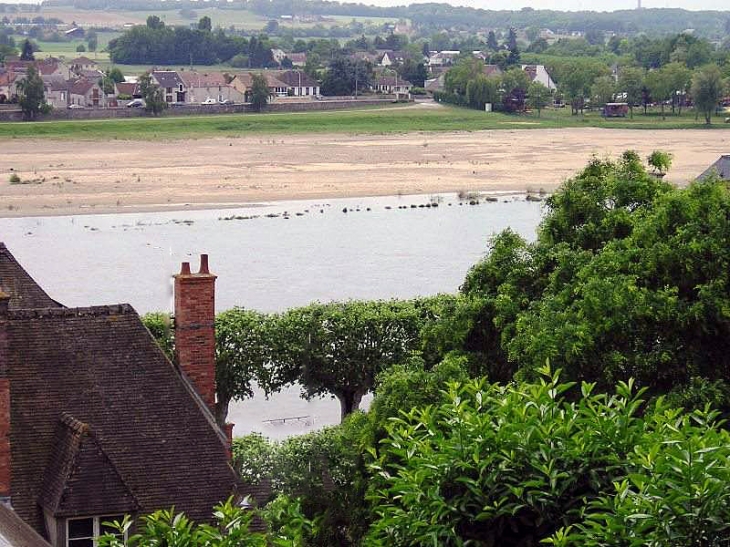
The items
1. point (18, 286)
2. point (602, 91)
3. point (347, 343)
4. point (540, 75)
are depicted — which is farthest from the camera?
point (540, 75)

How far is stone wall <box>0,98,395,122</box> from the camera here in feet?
391

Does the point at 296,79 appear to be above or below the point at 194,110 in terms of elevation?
above

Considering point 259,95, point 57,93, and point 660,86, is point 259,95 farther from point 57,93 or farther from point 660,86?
point 660,86

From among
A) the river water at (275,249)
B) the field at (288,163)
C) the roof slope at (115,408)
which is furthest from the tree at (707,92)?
the roof slope at (115,408)

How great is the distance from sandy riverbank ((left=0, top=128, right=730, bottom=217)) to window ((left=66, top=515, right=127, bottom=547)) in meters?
52.4

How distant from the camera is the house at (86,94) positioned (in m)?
137

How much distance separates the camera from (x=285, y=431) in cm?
3064

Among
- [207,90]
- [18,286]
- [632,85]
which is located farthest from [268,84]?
[18,286]

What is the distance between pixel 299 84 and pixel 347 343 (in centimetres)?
13306

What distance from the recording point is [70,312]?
17516mm

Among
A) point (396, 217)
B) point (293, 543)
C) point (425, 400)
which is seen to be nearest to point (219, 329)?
point (425, 400)

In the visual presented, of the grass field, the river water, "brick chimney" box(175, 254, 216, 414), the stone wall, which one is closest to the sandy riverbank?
the river water

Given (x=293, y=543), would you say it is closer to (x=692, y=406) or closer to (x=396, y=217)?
(x=692, y=406)

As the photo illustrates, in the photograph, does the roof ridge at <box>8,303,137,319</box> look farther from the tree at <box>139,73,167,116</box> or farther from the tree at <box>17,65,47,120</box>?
the tree at <box>139,73,167,116</box>
